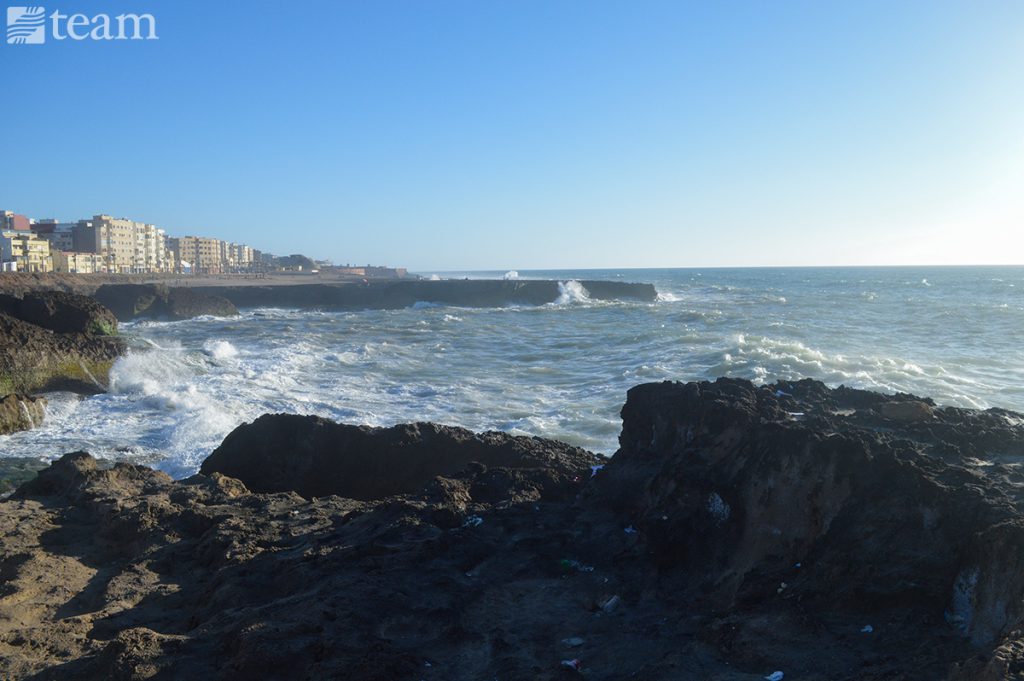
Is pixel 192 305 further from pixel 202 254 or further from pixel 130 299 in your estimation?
pixel 202 254

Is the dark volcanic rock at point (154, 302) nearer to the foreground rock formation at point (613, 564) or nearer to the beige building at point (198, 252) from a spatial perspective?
the foreground rock formation at point (613, 564)

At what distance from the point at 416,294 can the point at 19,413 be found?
149 feet

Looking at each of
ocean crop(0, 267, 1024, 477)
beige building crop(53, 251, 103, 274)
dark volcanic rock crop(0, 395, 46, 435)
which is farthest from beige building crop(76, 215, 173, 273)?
dark volcanic rock crop(0, 395, 46, 435)

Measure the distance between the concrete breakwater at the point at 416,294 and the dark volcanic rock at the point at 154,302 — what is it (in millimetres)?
8151

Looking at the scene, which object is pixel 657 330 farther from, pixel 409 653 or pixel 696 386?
pixel 409 653

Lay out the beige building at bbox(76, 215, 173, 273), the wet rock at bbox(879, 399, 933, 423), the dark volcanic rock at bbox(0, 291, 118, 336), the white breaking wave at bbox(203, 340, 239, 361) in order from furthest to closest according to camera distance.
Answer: the beige building at bbox(76, 215, 173, 273), the white breaking wave at bbox(203, 340, 239, 361), the dark volcanic rock at bbox(0, 291, 118, 336), the wet rock at bbox(879, 399, 933, 423)

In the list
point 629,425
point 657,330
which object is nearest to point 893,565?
point 629,425

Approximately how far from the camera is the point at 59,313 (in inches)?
797

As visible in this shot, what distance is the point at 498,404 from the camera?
1519 centimetres

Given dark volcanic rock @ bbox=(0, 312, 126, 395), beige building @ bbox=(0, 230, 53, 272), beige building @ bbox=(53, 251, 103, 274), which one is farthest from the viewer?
beige building @ bbox=(53, 251, 103, 274)

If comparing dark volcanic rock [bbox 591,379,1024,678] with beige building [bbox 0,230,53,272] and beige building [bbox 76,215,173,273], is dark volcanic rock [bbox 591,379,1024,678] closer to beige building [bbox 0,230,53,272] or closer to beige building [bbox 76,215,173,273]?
beige building [bbox 0,230,53,272]

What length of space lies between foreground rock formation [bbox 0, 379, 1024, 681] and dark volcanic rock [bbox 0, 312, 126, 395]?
9.92m

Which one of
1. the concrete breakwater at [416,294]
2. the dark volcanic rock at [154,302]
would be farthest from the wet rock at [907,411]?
the concrete breakwater at [416,294]

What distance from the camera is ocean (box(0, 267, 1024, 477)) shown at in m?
13.1
